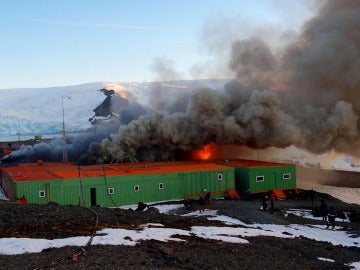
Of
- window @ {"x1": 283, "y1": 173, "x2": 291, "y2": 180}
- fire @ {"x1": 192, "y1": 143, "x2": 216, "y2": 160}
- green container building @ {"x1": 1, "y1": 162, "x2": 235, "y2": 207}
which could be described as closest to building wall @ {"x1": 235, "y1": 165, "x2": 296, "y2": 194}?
window @ {"x1": 283, "y1": 173, "x2": 291, "y2": 180}

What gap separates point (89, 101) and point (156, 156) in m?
112

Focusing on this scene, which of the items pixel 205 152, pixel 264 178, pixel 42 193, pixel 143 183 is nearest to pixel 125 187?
pixel 143 183

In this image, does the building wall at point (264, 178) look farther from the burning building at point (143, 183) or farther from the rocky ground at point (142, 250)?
the rocky ground at point (142, 250)

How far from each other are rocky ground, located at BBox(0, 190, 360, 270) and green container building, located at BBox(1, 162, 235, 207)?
9029 millimetres

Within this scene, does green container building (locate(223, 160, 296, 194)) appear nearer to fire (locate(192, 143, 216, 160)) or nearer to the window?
the window

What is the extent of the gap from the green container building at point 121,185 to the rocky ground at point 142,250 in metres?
9.03

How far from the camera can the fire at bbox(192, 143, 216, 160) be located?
46.4 m

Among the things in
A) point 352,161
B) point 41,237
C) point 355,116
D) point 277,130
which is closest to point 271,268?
point 41,237

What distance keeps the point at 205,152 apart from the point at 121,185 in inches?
805

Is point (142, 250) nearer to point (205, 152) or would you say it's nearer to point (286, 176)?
point (286, 176)

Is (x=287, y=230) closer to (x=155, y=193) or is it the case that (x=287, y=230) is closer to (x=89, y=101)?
(x=155, y=193)

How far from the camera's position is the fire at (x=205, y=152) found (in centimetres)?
4638

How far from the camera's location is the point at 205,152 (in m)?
47.2

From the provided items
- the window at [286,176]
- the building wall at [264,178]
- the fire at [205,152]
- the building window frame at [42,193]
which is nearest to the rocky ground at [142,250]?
the building window frame at [42,193]
